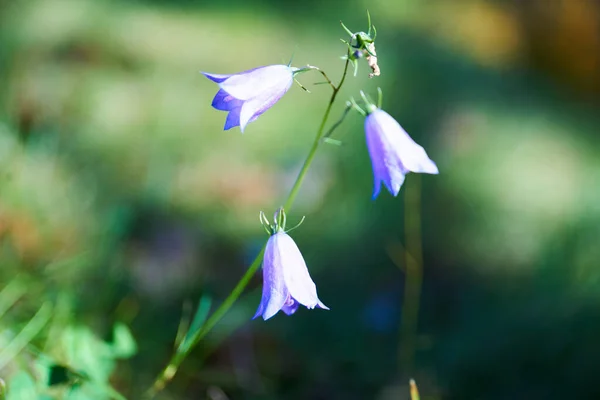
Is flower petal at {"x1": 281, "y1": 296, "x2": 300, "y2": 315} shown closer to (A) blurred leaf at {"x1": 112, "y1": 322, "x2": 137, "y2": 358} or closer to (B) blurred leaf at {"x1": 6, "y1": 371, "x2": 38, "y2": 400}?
(A) blurred leaf at {"x1": 112, "y1": 322, "x2": 137, "y2": 358}

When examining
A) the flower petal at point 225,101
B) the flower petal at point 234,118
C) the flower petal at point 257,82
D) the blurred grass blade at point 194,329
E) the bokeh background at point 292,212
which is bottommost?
the bokeh background at point 292,212

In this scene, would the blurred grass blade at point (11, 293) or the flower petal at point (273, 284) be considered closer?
the flower petal at point (273, 284)

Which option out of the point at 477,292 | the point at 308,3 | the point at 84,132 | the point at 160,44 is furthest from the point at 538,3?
the point at 84,132

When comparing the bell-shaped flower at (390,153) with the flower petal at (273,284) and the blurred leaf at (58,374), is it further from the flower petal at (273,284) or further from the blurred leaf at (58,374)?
the blurred leaf at (58,374)

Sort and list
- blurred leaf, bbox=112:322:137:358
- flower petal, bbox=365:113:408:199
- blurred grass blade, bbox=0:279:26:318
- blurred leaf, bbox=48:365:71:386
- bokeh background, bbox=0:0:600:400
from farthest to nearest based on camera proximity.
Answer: bokeh background, bbox=0:0:600:400, blurred grass blade, bbox=0:279:26:318, blurred leaf, bbox=112:322:137:358, blurred leaf, bbox=48:365:71:386, flower petal, bbox=365:113:408:199

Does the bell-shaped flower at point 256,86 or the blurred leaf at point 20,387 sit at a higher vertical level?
the bell-shaped flower at point 256,86

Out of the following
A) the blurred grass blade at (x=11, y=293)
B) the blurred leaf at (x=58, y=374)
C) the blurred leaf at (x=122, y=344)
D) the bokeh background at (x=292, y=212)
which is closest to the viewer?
the blurred leaf at (x=58, y=374)

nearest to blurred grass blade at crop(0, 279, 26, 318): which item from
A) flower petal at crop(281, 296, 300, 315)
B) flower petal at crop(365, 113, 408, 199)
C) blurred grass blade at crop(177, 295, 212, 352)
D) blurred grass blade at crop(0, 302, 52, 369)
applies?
blurred grass blade at crop(0, 302, 52, 369)

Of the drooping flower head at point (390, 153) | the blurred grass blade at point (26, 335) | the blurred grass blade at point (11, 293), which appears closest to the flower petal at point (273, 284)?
the drooping flower head at point (390, 153)
